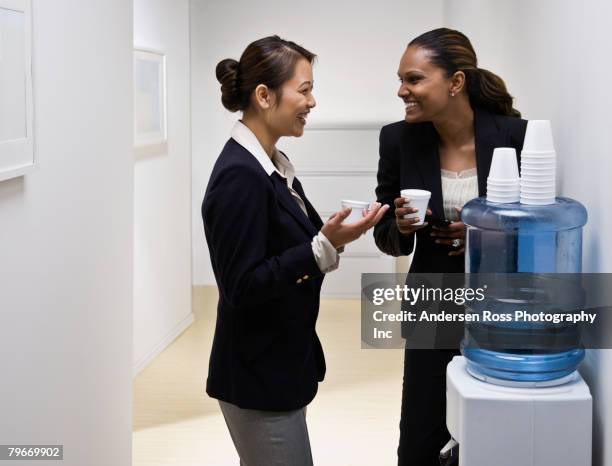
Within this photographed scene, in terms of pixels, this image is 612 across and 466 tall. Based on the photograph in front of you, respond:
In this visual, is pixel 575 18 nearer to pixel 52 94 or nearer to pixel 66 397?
pixel 52 94

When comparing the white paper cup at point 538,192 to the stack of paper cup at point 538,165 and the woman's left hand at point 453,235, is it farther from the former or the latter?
the woman's left hand at point 453,235

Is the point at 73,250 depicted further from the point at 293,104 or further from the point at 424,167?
the point at 424,167

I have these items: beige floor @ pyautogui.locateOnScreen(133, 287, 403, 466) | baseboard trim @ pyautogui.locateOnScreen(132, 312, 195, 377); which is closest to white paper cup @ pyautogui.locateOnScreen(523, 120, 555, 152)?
beige floor @ pyautogui.locateOnScreen(133, 287, 403, 466)

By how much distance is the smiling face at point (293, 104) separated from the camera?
2311mm

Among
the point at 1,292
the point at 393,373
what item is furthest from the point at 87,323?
the point at 393,373

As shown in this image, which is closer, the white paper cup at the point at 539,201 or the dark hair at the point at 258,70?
the white paper cup at the point at 539,201

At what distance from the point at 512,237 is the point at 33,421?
4.67ft

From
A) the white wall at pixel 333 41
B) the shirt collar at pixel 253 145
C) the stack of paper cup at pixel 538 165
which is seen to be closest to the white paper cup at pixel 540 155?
the stack of paper cup at pixel 538 165

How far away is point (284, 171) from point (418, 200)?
372 mm

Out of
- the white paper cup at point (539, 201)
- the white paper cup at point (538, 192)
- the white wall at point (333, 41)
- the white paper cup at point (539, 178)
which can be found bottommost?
the white paper cup at point (539, 201)

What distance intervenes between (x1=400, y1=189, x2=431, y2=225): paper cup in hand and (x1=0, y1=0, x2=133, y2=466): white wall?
1.05m

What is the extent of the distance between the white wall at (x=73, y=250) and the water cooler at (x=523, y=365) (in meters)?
1.17

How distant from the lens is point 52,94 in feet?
8.77

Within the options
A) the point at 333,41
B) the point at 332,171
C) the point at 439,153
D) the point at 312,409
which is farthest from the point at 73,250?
the point at 333,41
